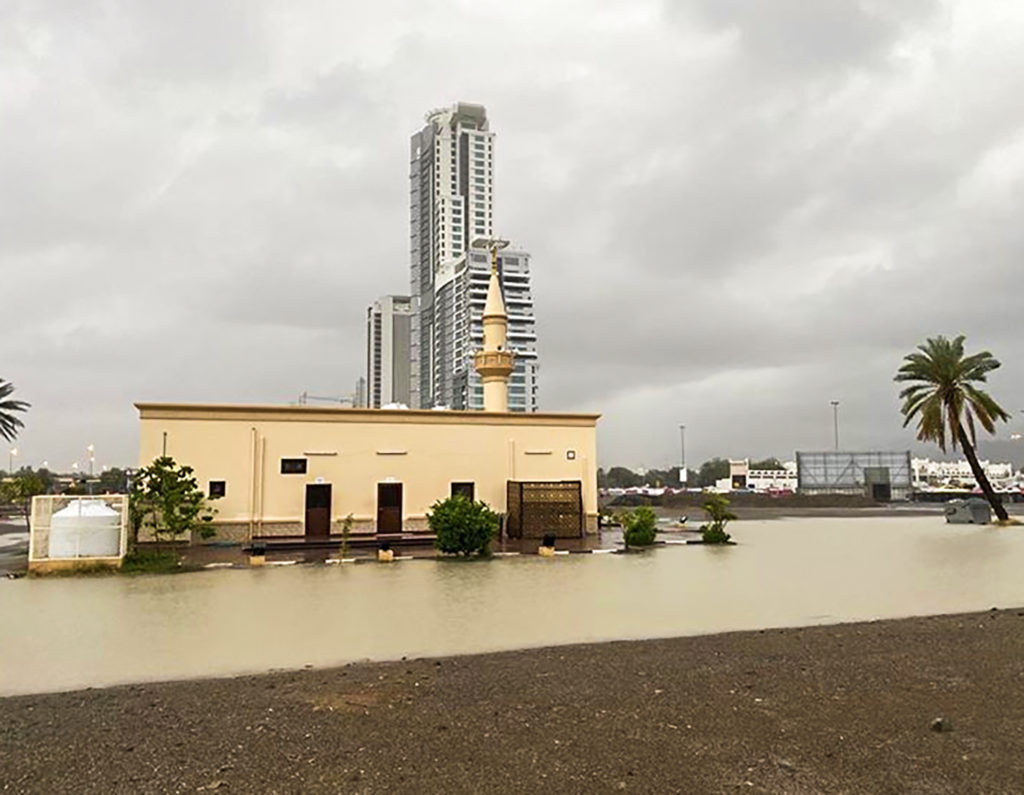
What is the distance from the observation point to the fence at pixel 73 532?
19.7 meters

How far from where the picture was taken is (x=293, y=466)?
1112 inches

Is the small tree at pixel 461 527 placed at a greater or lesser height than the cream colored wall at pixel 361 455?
lesser

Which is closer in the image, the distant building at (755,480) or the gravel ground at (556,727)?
the gravel ground at (556,727)

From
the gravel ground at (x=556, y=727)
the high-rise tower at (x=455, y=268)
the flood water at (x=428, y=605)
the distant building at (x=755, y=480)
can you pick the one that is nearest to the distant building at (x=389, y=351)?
the high-rise tower at (x=455, y=268)

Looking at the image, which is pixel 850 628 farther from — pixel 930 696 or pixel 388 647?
pixel 388 647

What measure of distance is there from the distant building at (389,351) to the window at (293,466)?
442 feet

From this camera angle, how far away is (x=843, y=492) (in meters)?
77.6

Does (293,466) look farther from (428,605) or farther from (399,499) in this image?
(428,605)

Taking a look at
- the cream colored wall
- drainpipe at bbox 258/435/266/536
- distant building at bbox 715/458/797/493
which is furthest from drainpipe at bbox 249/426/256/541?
distant building at bbox 715/458/797/493

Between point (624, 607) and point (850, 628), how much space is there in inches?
150

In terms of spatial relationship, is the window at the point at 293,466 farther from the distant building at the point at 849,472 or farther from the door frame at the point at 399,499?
the distant building at the point at 849,472

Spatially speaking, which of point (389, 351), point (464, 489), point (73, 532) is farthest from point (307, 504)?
point (389, 351)

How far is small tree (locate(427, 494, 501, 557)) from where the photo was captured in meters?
22.7

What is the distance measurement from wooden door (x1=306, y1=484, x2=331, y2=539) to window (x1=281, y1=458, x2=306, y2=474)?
2.06 ft
